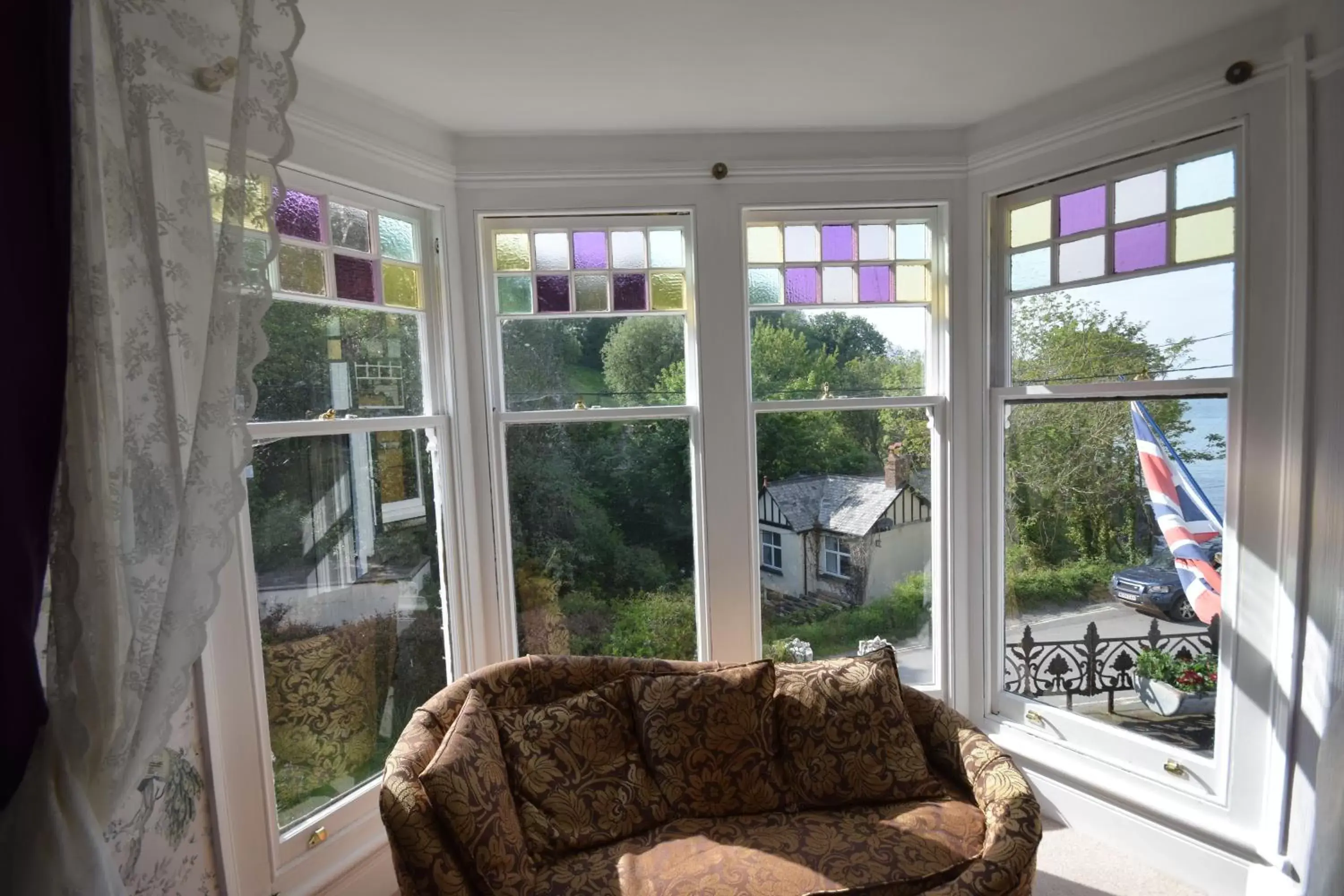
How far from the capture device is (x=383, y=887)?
7.02 ft

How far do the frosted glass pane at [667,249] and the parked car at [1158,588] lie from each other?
2003 mm

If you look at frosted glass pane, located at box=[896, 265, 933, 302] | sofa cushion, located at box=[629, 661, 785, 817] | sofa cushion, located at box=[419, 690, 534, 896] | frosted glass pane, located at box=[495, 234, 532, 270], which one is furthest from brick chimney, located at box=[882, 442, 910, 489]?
sofa cushion, located at box=[419, 690, 534, 896]

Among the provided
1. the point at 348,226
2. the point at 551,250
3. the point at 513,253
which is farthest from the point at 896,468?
the point at 348,226

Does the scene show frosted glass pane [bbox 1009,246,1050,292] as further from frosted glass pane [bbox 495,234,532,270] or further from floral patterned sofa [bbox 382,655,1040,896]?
frosted glass pane [bbox 495,234,532,270]

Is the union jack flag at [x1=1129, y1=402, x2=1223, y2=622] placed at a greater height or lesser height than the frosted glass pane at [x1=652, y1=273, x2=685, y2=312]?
lesser

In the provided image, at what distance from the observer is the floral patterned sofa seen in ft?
5.12

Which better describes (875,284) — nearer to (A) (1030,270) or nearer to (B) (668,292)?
(A) (1030,270)

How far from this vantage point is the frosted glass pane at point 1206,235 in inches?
79.2

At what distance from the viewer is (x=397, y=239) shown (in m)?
2.33

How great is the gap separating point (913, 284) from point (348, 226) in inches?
84.1

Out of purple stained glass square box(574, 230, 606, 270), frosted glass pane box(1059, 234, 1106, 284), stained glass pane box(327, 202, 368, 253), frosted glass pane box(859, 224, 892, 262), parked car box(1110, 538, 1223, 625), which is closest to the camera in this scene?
stained glass pane box(327, 202, 368, 253)

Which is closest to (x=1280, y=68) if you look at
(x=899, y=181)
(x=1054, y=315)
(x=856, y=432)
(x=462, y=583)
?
(x=1054, y=315)

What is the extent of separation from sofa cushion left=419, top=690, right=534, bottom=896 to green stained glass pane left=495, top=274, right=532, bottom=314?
1551mm

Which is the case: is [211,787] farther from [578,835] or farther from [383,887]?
[578,835]
